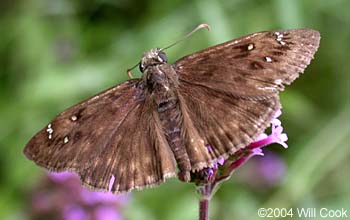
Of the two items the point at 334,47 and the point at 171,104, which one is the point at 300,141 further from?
the point at 171,104

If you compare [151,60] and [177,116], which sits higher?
[151,60]

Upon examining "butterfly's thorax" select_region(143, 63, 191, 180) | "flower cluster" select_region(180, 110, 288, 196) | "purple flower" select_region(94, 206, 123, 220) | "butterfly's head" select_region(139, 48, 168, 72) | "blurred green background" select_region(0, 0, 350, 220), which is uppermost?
"blurred green background" select_region(0, 0, 350, 220)

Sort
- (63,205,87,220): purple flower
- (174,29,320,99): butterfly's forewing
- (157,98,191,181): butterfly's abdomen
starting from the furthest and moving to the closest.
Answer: (63,205,87,220): purple flower, (174,29,320,99): butterfly's forewing, (157,98,191,181): butterfly's abdomen

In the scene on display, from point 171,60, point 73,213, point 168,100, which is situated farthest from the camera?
point 171,60

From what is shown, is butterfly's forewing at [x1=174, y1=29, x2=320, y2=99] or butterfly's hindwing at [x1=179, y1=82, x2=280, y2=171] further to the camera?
butterfly's forewing at [x1=174, y1=29, x2=320, y2=99]

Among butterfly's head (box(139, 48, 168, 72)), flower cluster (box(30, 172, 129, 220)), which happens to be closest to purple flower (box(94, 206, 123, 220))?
flower cluster (box(30, 172, 129, 220))

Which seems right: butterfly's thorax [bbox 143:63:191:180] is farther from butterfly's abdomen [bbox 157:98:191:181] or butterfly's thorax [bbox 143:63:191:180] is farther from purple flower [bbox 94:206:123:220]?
purple flower [bbox 94:206:123:220]

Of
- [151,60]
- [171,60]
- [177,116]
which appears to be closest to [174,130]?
[177,116]

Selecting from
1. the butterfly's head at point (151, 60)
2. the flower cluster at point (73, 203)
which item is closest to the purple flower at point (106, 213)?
the flower cluster at point (73, 203)

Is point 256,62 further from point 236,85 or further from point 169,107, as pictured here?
point 169,107
